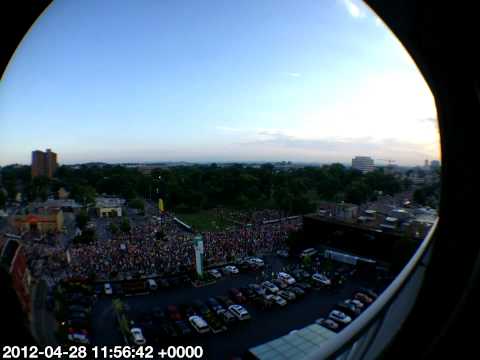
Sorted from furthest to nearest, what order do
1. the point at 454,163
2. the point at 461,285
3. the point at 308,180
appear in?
the point at 308,180
the point at 454,163
the point at 461,285

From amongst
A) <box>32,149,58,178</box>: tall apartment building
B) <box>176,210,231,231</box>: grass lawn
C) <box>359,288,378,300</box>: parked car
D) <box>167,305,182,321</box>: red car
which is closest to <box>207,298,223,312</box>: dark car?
<box>167,305,182,321</box>: red car

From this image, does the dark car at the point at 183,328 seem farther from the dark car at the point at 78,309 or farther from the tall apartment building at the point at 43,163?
the tall apartment building at the point at 43,163

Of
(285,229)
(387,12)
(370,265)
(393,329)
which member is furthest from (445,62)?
(285,229)

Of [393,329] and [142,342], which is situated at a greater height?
[393,329]

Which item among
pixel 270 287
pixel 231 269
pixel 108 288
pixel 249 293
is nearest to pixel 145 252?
pixel 108 288

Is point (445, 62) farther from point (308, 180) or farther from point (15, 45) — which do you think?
point (308, 180)
